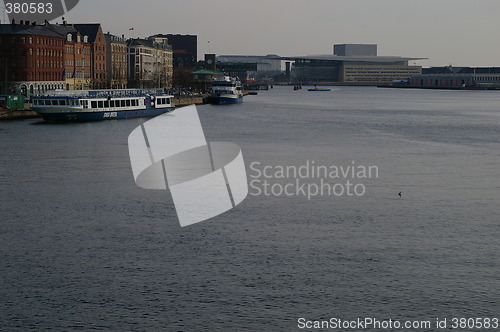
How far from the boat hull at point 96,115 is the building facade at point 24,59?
16185mm

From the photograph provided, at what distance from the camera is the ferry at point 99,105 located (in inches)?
2530

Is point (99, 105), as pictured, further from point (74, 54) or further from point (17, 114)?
point (74, 54)

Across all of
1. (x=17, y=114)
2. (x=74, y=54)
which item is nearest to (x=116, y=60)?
(x=74, y=54)

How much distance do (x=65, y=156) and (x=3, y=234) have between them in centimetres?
1815

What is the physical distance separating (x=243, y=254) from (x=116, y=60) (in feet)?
365

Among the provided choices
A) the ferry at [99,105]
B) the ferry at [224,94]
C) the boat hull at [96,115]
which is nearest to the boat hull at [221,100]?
the ferry at [224,94]

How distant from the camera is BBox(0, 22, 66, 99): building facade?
288 feet

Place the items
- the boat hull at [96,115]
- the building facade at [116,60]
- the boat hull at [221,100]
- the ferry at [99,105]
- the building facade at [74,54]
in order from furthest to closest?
the building facade at [116,60] → the boat hull at [221,100] → the building facade at [74,54] → the boat hull at [96,115] → the ferry at [99,105]

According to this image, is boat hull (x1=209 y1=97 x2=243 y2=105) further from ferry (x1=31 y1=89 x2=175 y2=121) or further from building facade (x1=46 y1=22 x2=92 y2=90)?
ferry (x1=31 y1=89 x2=175 y2=121)

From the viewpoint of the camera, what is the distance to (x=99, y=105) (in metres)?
68.6

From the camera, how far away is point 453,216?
2547cm

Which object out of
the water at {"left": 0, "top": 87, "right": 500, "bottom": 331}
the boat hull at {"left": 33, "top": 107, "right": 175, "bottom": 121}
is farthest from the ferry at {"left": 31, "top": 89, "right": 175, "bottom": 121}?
the water at {"left": 0, "top": 87, "right": 500, "bottom": 331}

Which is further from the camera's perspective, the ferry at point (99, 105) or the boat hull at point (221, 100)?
the boat hull at point (221, 100)

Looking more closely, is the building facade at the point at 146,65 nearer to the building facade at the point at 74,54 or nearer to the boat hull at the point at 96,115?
the building facade at the point at 74,54
